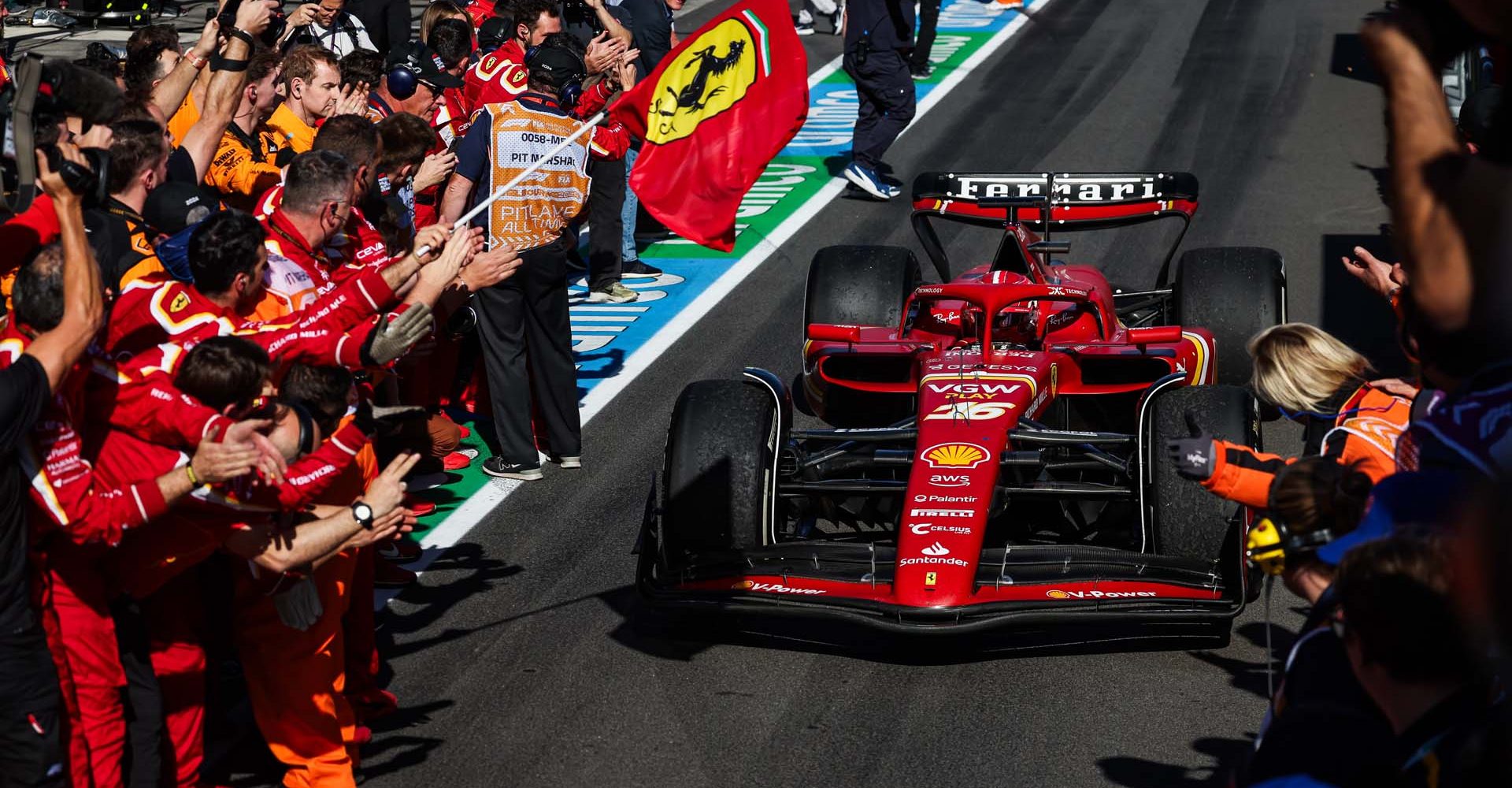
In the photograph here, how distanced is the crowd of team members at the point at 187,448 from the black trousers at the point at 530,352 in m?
1.47

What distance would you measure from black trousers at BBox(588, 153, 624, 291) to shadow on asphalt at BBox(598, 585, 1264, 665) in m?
5.36

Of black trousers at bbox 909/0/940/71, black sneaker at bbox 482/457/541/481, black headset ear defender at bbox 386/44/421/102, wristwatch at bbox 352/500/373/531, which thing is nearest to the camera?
wristwatch at bbox 352/500/373/531

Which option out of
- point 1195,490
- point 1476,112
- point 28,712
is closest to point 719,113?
point 1195,490

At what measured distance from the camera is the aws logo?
6.77 meters

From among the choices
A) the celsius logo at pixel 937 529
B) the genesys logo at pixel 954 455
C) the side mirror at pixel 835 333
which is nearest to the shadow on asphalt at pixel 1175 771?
the celsius logo at pixel 937 529

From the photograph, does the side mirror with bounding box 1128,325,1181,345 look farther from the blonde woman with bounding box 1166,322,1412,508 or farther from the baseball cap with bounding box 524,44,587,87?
the baseball cap with bounding box 524,44,587,87

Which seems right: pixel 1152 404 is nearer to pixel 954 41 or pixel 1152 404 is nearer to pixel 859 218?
pixel 859 218

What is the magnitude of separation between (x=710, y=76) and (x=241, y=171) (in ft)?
7.49

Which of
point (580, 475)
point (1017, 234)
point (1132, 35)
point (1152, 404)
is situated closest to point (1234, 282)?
point (1017, 234)

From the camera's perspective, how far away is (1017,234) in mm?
8023

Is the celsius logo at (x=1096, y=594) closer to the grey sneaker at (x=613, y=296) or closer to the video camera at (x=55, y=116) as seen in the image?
the video camera at (x=55, y=116)

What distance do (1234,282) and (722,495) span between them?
368cm

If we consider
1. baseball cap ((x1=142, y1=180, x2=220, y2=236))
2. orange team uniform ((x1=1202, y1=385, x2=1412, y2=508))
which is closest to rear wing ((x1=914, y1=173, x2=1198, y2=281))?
orange team uniform ((x1=1202, y1=385, x2=1412, y2=508))

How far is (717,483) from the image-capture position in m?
6.26
